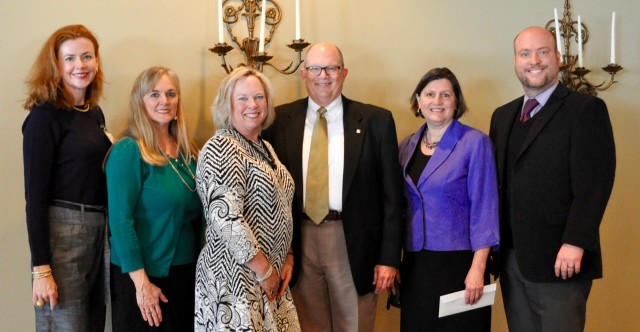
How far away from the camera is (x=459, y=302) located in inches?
89.4

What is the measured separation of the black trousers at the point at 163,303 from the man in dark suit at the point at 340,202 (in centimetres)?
43

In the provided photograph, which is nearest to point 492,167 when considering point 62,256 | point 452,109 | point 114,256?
point 452,109

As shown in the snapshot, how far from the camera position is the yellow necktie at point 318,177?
2.35m

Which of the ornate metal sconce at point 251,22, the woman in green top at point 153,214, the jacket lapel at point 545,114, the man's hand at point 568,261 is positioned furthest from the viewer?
the ornate metal sconce at point 251,22

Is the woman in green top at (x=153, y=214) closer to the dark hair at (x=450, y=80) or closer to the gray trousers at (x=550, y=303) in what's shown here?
the dark hair at (x=450, y=80)

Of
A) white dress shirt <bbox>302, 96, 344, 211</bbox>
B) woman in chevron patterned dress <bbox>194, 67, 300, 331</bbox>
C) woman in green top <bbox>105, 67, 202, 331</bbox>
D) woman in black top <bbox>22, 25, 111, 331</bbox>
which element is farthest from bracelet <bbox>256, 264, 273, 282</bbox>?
woman in black top <bbox>22, 25, 111, 331</bbox>

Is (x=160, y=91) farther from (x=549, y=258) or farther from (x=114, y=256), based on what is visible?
(x=549, y=258)

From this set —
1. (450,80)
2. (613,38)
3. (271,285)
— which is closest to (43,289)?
(271,285)

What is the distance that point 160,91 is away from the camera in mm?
A: 2174

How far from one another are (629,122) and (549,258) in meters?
1.39

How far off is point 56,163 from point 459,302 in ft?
4.95

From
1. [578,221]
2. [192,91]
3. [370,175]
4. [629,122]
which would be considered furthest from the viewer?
[629,122]

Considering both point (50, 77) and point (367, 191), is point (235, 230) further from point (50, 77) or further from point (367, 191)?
point (50, 77)

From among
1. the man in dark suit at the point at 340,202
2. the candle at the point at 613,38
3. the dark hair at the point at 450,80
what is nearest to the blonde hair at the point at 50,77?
the man in dark suit at the point at 340,202
